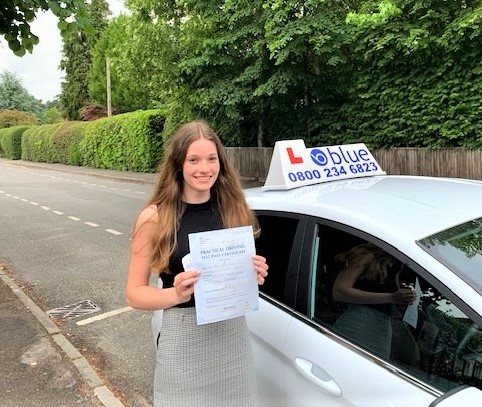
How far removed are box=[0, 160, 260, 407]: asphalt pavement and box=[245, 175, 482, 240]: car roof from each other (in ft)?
6.70

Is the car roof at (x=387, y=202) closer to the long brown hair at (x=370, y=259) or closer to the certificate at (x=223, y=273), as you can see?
the long brown hair at (x=370, y=259)

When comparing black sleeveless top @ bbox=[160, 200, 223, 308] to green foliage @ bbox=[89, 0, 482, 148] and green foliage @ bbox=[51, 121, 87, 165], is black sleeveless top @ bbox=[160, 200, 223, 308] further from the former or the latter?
green foliage @ bbox=[51, 121, 87, 165]

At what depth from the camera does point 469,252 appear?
187cm

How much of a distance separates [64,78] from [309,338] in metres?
58.8

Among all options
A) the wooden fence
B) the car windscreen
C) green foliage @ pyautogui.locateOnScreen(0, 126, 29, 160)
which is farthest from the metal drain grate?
green foliage @ pyautogui.locateOnScreen(0, 126, 29, 160)

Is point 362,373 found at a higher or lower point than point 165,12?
lower

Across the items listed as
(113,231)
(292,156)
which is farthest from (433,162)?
(292,156)

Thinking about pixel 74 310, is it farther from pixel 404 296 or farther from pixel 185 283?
pixel 404 296

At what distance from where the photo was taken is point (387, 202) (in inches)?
87.4

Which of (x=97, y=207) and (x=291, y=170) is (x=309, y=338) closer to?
(x=291, y=170)

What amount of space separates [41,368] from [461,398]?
138 inches

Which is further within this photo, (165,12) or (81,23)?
(165,12)

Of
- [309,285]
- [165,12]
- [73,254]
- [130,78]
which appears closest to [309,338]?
[309,285]

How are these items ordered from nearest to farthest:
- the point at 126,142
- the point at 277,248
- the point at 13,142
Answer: the point at 277,248
the point at 126,142
the point at 13,142
